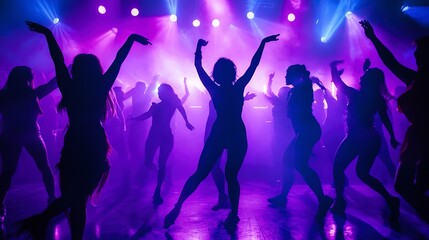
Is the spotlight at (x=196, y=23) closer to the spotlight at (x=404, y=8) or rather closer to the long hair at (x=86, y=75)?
the spotlight at (x=404, y=8)

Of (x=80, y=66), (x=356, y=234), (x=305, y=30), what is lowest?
(x=356, y=234)

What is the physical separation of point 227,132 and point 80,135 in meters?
1.92

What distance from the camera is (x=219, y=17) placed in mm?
11984

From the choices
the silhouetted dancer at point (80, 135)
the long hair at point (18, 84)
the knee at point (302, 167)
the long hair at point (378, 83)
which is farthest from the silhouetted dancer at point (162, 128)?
the long hair at point (378, 83)

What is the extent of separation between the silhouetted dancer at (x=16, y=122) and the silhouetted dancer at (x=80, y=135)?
2.06m

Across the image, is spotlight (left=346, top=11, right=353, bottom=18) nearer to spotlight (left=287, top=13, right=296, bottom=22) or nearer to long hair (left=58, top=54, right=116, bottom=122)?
spotlight (left=287, top=13, right=296, bottom=22)

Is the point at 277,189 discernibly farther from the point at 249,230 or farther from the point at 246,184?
the point at 249,230

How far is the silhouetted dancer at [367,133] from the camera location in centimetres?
414

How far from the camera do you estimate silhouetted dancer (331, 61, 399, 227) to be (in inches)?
163

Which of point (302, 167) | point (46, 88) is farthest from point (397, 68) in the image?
point (46, 88)

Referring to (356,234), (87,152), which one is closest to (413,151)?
(356,234)

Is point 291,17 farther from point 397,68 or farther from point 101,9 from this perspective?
point 397,68

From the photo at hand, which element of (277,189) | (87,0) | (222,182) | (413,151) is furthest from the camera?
(87,0)

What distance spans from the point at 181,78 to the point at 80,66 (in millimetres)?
10227
